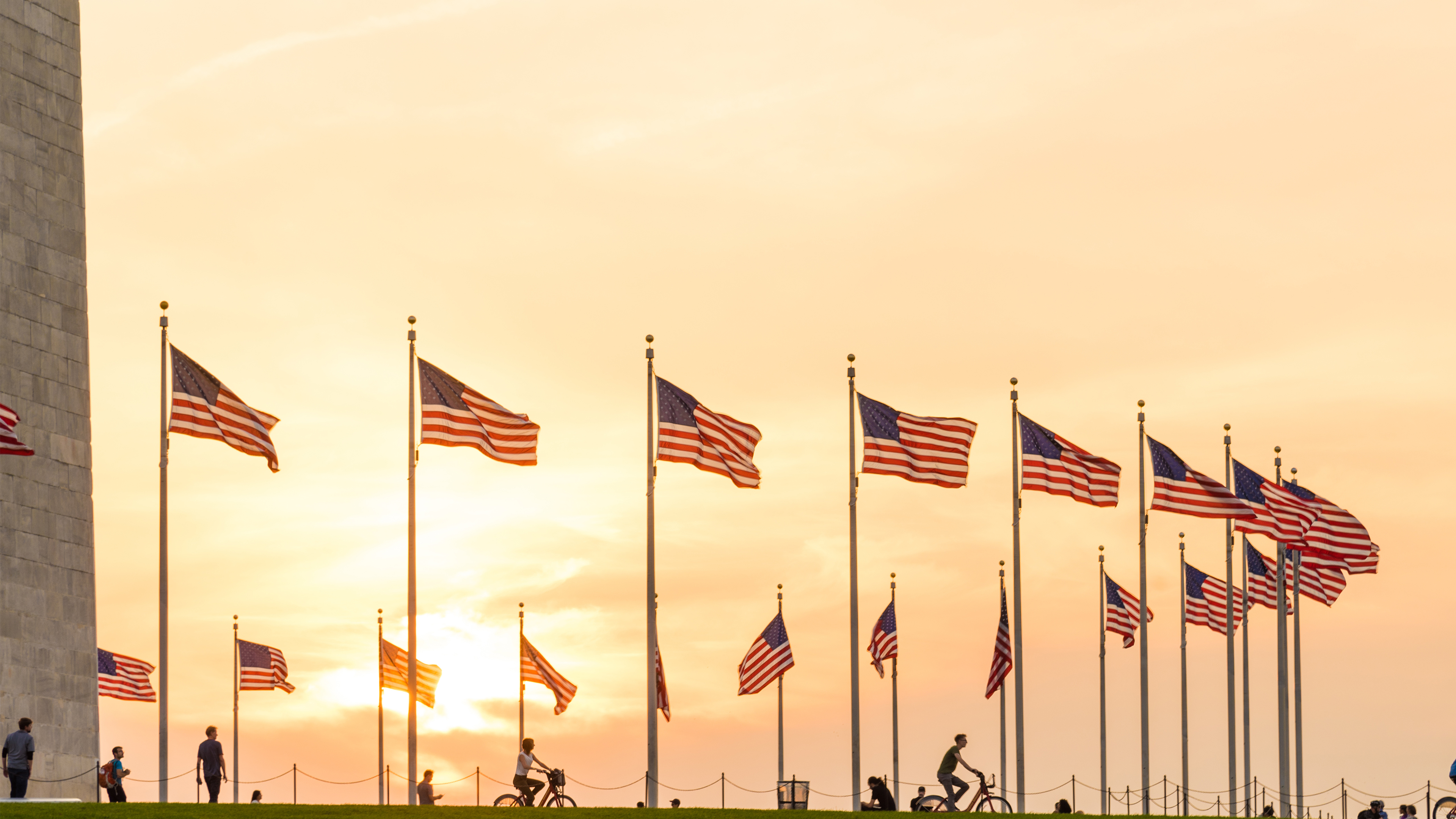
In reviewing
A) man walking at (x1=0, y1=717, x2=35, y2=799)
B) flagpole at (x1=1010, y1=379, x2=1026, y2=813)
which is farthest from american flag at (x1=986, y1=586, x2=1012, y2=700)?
man walking at (x1=0, y1=717, x2=35, y2=799)

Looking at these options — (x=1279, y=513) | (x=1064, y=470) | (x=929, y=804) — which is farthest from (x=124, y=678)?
(x=1279, y=513)

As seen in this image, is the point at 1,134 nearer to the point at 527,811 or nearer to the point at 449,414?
the point at 449,414

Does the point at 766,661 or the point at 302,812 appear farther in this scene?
the point at 766,661

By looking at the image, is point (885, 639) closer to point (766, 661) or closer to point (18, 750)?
point (766, 661)

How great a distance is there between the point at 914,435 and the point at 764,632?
14.4 meters

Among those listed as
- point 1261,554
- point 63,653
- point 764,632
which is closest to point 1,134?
point 63,653

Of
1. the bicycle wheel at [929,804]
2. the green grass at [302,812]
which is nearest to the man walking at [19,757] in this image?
the green grass at [302,812]

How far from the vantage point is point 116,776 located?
152ft

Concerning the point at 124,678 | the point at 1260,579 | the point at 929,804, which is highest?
the point at 1260,579

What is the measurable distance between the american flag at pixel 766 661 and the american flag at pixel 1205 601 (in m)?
13.4

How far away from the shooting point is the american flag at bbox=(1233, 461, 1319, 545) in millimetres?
52219

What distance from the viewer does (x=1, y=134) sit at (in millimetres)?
46750

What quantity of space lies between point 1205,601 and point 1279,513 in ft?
46.5

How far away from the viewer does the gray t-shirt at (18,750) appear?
3931 centimetres
